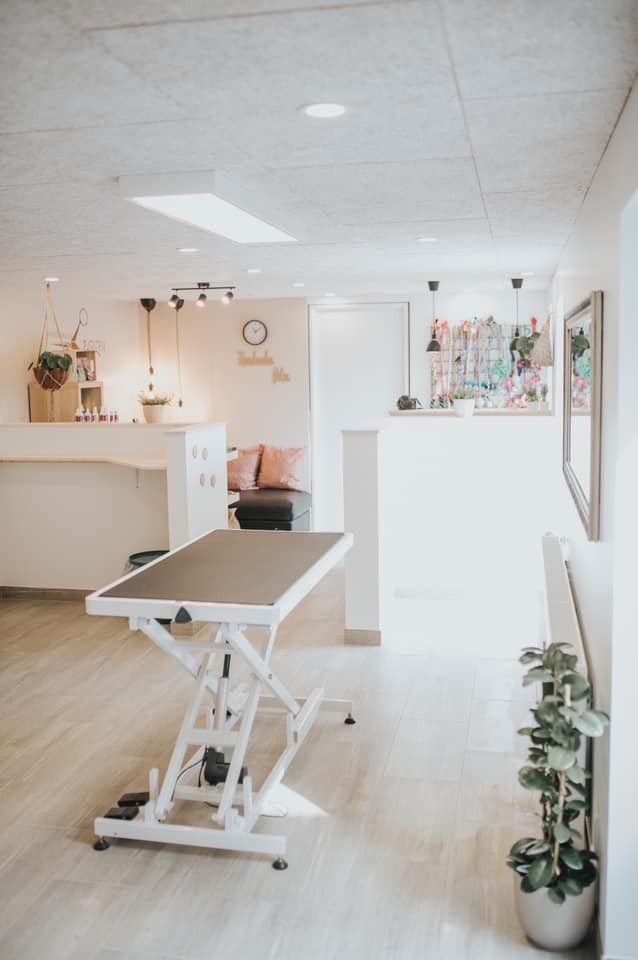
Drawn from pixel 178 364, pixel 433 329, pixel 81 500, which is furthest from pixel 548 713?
pixel 178 364

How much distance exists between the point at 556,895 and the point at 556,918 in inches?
3.8

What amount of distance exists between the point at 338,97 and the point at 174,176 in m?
0.97

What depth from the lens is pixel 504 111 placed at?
95.7 inches

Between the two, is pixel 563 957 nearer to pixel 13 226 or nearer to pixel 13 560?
pixel 13 226

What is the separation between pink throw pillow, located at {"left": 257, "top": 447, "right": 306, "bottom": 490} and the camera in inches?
356

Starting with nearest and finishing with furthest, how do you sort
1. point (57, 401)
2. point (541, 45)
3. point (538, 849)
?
point (541, 45) < point (538, 849) < point (57, 401)

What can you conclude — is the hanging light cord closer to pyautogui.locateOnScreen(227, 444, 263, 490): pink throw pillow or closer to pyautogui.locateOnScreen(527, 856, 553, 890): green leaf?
pyautogui.locateOnScreen(227, 444, 263, 490): pink throw pillow

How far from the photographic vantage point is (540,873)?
8.29ft

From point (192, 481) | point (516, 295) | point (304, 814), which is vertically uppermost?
point (516, 295)

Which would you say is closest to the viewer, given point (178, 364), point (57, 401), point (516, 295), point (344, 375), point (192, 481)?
point (192, 481)

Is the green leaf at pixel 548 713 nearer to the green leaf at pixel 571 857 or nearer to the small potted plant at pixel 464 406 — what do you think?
the green leaf at pixel 571 857

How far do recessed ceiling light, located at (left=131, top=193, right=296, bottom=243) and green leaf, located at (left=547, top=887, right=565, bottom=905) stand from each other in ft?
7.81

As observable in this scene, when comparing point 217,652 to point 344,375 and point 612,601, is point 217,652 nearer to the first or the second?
point 612,601

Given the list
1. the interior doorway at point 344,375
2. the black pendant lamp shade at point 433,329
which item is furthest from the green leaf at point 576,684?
the interior doorway at point 344,375
